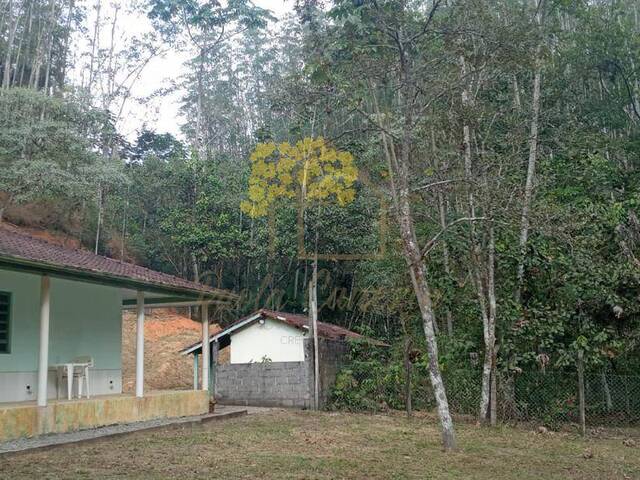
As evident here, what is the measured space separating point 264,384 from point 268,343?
1.80m

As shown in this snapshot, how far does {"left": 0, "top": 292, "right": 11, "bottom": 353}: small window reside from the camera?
1086 cm

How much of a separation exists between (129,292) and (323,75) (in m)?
6.41

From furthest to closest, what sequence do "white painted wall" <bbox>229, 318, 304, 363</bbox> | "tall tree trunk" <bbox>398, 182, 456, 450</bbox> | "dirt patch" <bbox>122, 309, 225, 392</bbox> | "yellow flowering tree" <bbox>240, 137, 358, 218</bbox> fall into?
"dirt patch" <bbox>122, 309, 225, 392</bbox> < "yellow flowering tree" <bbox>240, 137, 358, 218</bbox> < "white painted wall" <bbox>229, 318, 304, 363</bbox> < "tall tree trunk" <bbox>398, 182, 456, 450</bbox>

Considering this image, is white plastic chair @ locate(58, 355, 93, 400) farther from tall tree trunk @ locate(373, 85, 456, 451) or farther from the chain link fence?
the chain link fence

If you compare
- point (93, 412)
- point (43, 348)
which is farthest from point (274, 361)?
point (43, 348)

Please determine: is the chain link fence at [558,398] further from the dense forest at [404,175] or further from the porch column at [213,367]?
the porch column at [213,367]

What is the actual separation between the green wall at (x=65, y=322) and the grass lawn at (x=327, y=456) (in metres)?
2.52

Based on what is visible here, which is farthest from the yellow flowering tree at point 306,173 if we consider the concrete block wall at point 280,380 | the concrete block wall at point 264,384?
the concrete block wall at point 264,384

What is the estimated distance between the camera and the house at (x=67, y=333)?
9.69m

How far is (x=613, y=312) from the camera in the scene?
1295cm

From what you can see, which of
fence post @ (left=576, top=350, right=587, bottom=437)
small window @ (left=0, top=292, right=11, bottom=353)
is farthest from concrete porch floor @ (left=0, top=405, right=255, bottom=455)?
fence post @ (left=576, top=350, right=587, bottom=437)

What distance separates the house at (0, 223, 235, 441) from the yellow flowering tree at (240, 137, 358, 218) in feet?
25.5

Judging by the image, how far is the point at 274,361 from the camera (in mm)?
18312

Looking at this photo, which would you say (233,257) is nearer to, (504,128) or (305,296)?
(305,296)
